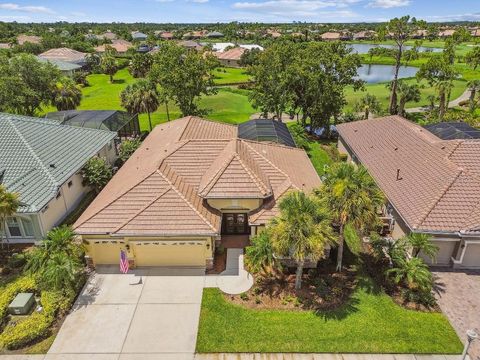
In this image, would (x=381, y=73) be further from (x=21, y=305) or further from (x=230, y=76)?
(x=21, y=305)

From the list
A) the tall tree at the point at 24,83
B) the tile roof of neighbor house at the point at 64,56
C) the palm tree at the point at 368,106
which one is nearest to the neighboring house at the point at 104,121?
the tall tree at the point at 24,83

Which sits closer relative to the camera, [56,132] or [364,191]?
[364,191]

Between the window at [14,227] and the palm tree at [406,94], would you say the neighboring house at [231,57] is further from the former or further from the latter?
the window at [14,227]

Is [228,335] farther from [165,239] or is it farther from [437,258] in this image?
[437,258]

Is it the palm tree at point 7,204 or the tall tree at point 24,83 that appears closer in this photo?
the palm tree at point 7,204

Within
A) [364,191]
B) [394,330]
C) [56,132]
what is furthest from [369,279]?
[56,132]

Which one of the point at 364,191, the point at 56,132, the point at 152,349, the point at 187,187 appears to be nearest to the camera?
the point at 152,349

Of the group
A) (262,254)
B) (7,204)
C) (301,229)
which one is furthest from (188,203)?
(7,204)
